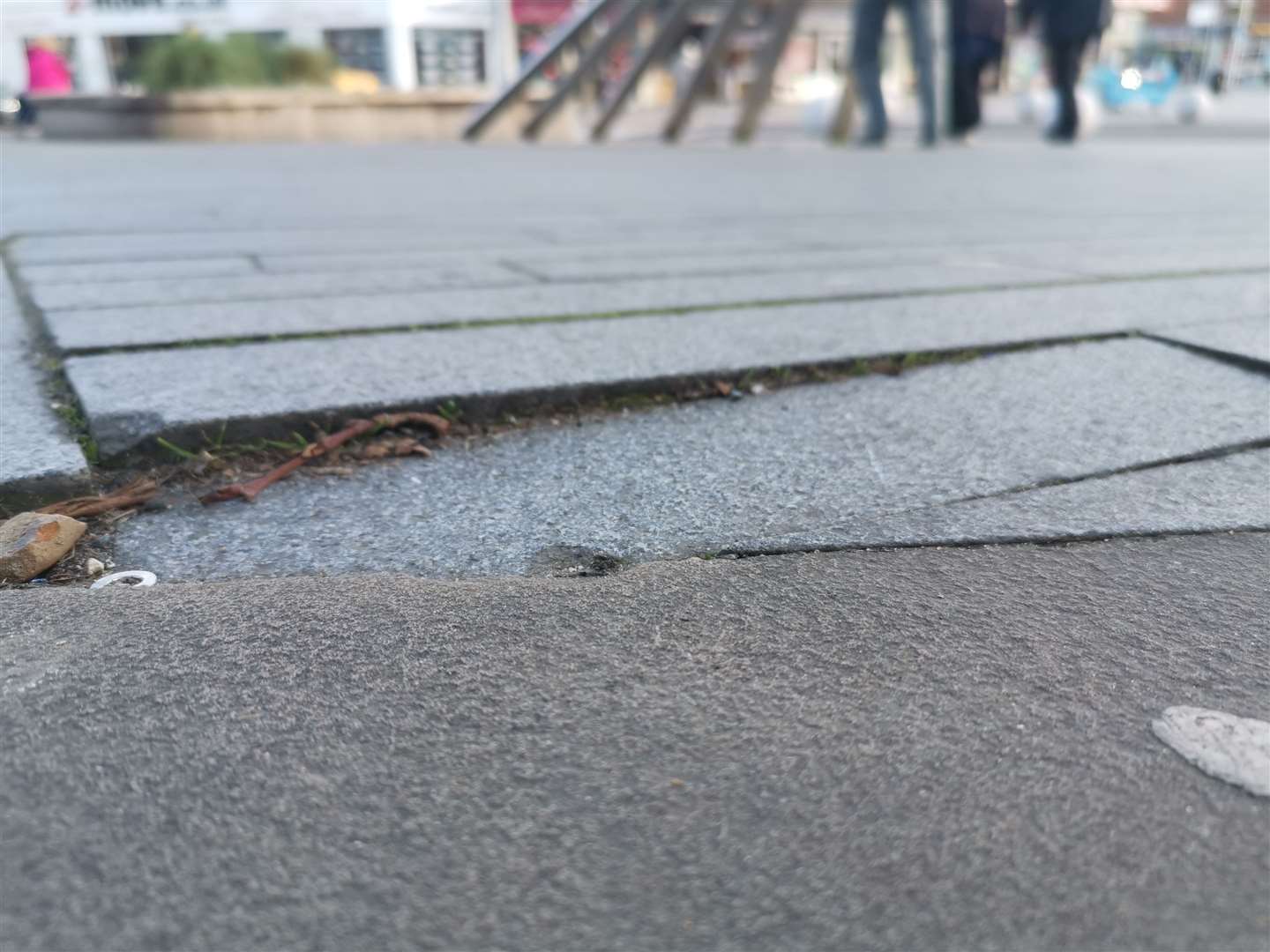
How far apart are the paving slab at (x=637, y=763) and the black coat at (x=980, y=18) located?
771 cm

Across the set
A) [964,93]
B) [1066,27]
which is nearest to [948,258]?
[1066,27]

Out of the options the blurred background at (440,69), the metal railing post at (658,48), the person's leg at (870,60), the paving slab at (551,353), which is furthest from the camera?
the blurred background at (440,69)

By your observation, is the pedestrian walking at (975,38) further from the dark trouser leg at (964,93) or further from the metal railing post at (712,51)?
the metal railing post at (712,51)

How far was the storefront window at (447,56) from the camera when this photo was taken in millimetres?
24547

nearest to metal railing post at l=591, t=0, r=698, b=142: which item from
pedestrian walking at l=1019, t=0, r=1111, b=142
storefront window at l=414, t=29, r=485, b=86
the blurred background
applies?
the blurred background

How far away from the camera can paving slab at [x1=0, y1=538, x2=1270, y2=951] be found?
0.74 meters

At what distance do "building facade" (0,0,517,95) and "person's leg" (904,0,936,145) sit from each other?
1703 centimetres

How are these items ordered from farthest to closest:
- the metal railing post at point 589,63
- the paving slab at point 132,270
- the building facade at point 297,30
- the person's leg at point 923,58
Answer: the building facade at point 297,30, the metal railing post at point 589,63, the person's leg at point 923,58, the paving slab at point 132,270

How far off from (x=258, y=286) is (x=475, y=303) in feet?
1.96

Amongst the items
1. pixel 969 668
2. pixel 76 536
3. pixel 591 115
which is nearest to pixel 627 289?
pixel 76 536

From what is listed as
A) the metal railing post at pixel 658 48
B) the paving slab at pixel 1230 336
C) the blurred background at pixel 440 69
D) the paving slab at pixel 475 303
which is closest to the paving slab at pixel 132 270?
the paving slab at pixel 475 303

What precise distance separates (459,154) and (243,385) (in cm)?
683

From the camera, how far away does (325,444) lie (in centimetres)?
158

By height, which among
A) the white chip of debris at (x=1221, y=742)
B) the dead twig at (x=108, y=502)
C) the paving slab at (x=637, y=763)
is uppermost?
the dead twig at (x=108, y=502)
